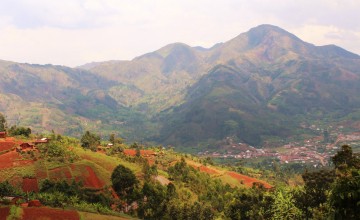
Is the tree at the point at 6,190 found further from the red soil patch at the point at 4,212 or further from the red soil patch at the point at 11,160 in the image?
the red soil patch at the point at 11,160

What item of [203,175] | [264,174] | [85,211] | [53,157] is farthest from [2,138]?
[264,174]

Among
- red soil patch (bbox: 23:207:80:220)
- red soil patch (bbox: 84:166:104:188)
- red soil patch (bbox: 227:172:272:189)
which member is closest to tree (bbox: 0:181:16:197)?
red soil patch (bbox: 23:207:80:220)

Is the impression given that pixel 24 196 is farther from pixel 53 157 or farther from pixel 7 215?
pixel 53 157

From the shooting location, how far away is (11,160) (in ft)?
279

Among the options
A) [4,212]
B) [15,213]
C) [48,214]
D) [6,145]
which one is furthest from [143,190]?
[6,145]

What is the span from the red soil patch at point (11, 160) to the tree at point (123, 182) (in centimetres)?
2014

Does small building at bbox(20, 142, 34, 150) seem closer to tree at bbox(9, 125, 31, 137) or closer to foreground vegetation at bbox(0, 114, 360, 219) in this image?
foreground vegetation at bbox(0, 114, 360, 219)

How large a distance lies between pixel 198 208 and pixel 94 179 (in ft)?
81.7

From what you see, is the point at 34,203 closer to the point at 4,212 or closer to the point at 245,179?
the point at 4,212

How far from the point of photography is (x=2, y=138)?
98062 mm

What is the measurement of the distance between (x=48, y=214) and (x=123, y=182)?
24.6 meters

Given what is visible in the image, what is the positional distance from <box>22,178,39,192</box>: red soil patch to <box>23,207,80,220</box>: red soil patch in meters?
15.9

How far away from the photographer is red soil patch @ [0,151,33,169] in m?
82.8

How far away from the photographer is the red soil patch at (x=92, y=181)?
8239cm
